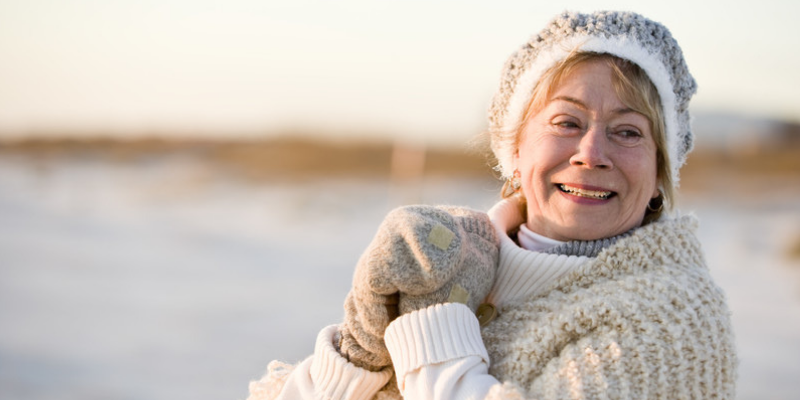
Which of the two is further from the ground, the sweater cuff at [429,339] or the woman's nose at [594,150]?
A: the woman's nose at [594,150]

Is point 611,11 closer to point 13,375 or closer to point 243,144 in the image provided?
point 13,375

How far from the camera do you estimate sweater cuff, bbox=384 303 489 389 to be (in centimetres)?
200

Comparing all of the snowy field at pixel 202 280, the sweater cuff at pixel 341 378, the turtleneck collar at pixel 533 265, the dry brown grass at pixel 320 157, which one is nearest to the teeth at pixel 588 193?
the turtleneck collar at pixel 533 265

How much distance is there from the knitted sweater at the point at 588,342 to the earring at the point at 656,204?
18 centimetres

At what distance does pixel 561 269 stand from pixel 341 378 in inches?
25.3

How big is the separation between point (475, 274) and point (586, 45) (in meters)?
0.66

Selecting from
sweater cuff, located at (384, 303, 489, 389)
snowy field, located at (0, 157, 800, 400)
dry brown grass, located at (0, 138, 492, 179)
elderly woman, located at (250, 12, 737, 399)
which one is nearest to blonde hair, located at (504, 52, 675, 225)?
elderly woman, located at (250, 12, 737, 399)

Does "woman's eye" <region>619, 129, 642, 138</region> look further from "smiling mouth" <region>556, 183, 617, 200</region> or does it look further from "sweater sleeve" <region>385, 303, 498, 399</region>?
"sweater sleeve" <region>385, 303, 498, 399</region>

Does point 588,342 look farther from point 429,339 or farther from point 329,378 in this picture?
point 329,378

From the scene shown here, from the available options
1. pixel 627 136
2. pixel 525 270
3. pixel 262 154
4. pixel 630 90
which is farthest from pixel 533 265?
pixel 262 154

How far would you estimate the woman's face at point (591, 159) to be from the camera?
7.40 feet

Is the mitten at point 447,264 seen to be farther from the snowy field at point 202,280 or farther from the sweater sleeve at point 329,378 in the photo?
the snowy field at point 202,280

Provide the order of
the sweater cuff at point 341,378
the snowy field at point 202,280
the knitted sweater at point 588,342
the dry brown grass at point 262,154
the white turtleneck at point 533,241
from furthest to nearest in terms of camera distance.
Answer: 1. the dry brown grass at point 262,154
2. the snowy field at point 202,280
3. the white turtleneck at point 533,241
4. the sweater cuff at point 341,378
5. the knitted sweater at point 588,342

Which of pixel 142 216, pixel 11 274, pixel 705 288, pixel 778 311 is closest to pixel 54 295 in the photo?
pixel 11 274
